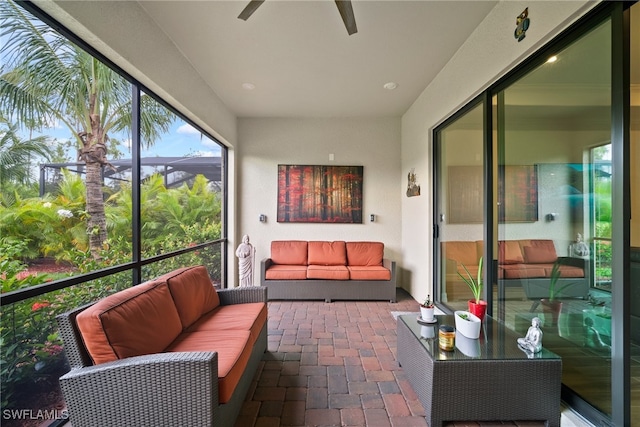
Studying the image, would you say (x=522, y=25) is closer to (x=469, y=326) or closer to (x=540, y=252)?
(x=540, y=252)

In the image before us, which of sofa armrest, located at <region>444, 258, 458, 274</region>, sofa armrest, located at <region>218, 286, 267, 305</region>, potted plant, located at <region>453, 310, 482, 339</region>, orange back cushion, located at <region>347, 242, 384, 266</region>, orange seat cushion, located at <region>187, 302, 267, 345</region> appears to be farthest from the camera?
orange back cushion, located at <region>347, 242, 384, 266</region>

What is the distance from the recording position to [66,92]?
1.67 metres

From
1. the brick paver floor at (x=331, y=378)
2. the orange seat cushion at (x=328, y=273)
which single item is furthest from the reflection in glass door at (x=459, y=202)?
the orange seat cushion at (x=328, y=273)

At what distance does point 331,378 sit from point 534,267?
181 cm

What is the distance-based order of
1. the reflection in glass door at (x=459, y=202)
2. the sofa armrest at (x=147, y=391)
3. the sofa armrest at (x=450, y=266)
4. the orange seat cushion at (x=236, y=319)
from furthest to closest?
1. the sofa armrest at (x=450, y=266)
2. the reflection in glass door at (x=459, y=202)
3. the orange seat cushion at (x=236, y=319)
4. the sofa armrest at (x=147, y=391)

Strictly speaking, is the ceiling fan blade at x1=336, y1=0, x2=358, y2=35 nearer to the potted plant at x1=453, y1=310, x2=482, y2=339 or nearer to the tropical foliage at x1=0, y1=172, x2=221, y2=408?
the tropical foliage at x1=0, y1=172, x2=221, y2=408

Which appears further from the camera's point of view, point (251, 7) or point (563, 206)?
point (563, 206)

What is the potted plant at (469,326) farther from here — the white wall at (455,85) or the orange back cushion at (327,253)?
the orange back cushion at (327,253)

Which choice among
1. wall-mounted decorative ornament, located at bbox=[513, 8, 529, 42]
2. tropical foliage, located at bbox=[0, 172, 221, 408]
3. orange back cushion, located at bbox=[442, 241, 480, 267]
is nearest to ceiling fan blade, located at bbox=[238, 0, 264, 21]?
tropical foliage, located at bbox=[0, 172, 221, 408]

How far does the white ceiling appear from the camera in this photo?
211 cm

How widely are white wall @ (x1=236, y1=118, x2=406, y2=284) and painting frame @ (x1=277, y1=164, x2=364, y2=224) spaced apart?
0.40ft

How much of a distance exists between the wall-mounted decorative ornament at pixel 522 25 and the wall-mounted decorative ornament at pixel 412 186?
2.13 metres

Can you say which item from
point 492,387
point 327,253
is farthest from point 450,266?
point 327,253

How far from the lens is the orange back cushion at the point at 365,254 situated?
14.1 feet
